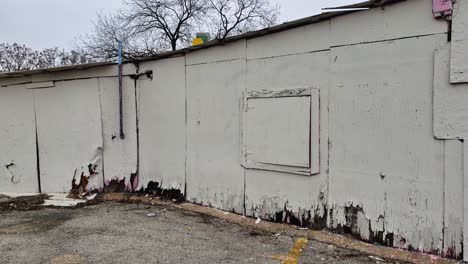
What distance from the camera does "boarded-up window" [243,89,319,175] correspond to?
14.7ft

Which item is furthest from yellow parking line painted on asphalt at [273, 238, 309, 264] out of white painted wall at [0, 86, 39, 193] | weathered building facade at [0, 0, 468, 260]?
white painted wall at [0, 86, 39, 193]

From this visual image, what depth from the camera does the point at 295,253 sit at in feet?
12.9

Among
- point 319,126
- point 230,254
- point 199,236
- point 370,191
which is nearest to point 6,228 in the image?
point 199,236

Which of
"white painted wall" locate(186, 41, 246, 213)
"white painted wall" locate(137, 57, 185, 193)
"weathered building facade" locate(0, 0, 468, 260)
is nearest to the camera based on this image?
"weathered building facade" locate(0, 0, 468, 260)

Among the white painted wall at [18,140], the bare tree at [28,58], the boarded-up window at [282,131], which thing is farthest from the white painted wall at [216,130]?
the bare tree at [28,58]

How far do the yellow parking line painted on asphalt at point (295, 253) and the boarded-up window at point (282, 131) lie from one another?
786mm

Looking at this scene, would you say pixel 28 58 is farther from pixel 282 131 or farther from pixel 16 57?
pixel 282 131

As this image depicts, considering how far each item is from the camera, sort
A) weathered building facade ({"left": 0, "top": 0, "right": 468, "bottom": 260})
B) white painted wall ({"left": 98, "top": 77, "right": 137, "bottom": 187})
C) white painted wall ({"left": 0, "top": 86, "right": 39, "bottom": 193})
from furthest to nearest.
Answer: white painted wall ({"left": 0, "top": 86, "right": 39, "bottom": 193})
white painted wall ({"left": 98, "top": 77, "right": 137, "bottom": 187})
weathered building facade ({"left": 0, "top": 0, "right": 468, "bottom": 260})

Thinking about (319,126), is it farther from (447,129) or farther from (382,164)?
(447,129)

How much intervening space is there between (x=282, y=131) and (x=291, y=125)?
0.15 metres

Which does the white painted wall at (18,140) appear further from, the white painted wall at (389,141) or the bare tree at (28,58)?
the bare tree at (28,58)

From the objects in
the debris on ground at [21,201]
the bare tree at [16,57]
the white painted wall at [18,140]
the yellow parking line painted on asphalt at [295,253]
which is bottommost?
the yellow parking line painted on asphalt at [295,253]

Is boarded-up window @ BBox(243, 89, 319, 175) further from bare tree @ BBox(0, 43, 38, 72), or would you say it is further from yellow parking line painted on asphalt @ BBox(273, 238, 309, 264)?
bare tree @ BBox(0, 43, 38, 72)

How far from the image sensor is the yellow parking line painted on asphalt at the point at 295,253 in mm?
3750
